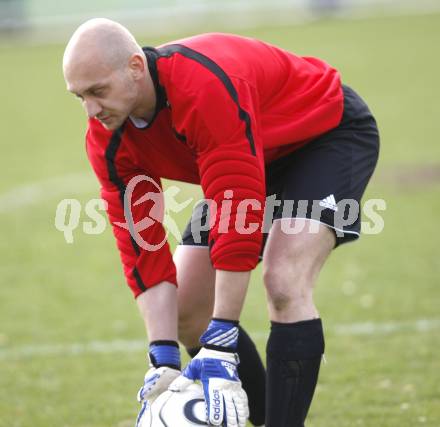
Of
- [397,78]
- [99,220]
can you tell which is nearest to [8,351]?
[99,220]

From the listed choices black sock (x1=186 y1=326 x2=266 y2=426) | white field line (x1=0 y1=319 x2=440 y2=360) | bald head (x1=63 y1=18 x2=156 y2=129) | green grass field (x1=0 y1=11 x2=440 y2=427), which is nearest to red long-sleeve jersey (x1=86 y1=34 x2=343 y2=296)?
bald head (x1=63 y1=18 x2=156 y2=129)

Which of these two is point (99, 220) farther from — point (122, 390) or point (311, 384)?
point (311, 384)

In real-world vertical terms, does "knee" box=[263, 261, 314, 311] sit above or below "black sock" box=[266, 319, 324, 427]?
above

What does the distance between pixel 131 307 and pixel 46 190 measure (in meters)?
4.57

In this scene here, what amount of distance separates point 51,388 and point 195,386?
1973 mm

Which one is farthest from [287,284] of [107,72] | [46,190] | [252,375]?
[46,190]

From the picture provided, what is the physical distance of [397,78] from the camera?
17969 millimetres

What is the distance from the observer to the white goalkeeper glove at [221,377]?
355cm

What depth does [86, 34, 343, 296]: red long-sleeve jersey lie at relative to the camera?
3.54m

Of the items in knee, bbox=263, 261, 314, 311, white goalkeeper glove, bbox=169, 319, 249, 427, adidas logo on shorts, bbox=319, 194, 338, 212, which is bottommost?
white goalkeeper glove, bbox=169, 319, 249, 427

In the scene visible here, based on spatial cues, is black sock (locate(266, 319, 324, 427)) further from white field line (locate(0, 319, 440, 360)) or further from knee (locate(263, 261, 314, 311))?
white field line (locate(0, 319, 440, 360))

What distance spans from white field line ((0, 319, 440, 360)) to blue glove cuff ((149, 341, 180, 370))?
214cm

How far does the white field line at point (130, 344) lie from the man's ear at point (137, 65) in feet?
9.30

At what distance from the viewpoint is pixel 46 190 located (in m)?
11.3
